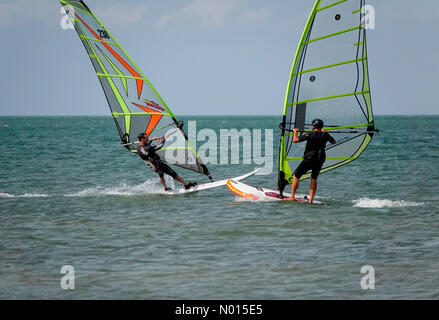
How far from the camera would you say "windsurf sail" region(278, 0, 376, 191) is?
35.4 ft

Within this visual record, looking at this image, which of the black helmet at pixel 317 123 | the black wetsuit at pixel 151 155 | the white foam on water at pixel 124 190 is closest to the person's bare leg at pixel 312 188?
the black helmet at pixel 317 123

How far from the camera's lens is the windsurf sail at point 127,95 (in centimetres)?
1306

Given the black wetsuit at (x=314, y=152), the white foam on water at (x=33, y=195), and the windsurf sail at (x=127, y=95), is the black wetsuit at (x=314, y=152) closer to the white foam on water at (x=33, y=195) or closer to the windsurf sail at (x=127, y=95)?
the windsurf sail at (x=127, y=95)

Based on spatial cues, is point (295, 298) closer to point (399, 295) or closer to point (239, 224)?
point (399, 295)

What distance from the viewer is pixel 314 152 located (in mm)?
10906

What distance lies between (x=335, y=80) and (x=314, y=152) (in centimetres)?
135

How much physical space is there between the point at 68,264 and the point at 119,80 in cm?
641

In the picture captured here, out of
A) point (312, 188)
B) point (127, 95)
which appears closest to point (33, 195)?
point (127, 95)

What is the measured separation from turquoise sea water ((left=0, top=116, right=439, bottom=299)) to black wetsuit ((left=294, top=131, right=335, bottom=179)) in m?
0.79

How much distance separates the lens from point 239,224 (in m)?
10.2

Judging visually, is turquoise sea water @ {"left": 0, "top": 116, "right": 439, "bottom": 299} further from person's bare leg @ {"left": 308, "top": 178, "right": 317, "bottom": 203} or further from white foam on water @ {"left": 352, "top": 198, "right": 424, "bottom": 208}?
person's bare leg @ {"left": 308, "top": 178, "right": 317, "bottom": 203}

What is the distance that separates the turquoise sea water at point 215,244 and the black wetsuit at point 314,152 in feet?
2.59
